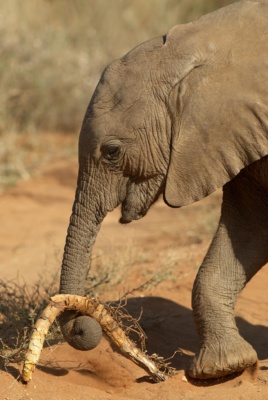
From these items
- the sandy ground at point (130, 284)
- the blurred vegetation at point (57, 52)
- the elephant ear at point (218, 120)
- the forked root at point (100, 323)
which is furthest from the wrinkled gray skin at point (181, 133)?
A: the blurred vegetation at point (57, 52)

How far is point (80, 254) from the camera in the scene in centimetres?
519

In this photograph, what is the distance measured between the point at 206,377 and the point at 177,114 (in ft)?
5.23

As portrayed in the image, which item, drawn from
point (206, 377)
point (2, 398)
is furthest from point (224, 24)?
point (2, 398)

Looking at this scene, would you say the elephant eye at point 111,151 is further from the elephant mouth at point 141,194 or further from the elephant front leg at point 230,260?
the elephant front leg at point 230,260

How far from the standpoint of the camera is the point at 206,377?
545 cm

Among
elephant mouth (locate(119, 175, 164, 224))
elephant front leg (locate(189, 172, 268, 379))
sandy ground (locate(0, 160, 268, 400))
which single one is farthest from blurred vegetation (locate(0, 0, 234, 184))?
elephant mouth (locate(119, 175, 164, 224))

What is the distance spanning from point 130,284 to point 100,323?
2229 millimetres

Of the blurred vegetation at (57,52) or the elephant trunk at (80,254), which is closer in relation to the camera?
the elephant trunk at (80,254)

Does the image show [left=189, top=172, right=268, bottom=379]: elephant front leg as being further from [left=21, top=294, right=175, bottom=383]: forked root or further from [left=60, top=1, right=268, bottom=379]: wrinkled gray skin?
[left=21, top=294, right=175, bottom=383]: forked root

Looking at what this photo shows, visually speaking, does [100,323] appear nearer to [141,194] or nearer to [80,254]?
[80,254]

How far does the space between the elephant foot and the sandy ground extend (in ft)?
0.28

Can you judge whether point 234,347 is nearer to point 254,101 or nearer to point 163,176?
point 163,176

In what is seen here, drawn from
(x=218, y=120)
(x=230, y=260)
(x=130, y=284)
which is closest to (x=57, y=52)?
(x=130, y=284)

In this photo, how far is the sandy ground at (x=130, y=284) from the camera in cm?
532
